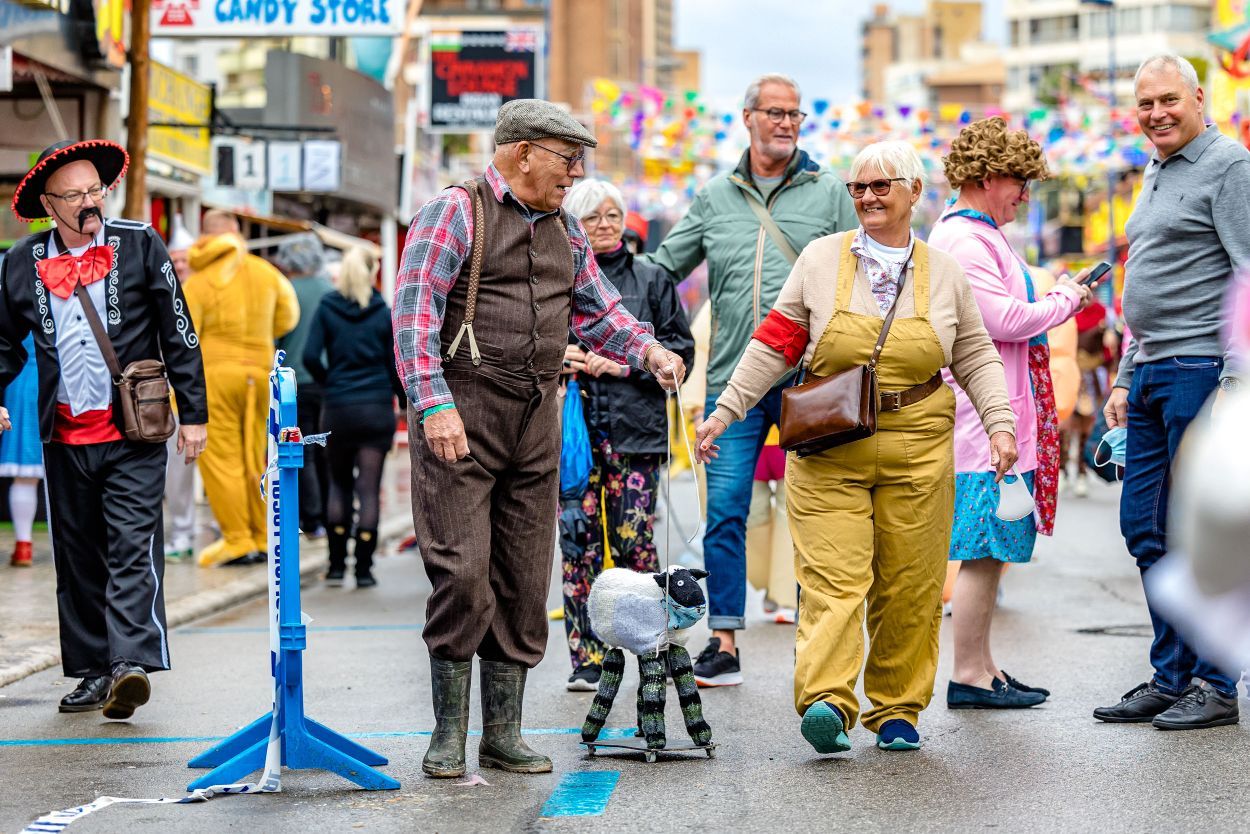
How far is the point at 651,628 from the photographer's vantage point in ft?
19.4

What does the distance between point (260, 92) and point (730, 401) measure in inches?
1332

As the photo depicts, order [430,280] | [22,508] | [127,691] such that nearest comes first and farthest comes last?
1. [430,280]
2. [127,691]
3. [22,508]

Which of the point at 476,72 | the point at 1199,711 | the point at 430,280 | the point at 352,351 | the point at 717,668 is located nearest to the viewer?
the point at 430,280

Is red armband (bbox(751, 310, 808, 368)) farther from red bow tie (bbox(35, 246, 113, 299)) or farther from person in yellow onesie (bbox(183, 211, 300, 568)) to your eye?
person in yellow onesie (bbox(183, 211, 300, 568))

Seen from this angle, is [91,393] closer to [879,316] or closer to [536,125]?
[536,125]

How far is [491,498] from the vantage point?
5.81 meters

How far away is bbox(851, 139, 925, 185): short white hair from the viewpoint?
19.7 feet

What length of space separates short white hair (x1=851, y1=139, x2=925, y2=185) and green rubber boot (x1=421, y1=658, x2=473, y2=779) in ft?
6.42

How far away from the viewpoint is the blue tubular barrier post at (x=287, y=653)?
5387 millimetres

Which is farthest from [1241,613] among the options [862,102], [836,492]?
[862,102]

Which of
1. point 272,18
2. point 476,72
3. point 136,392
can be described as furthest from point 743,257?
point 476,72

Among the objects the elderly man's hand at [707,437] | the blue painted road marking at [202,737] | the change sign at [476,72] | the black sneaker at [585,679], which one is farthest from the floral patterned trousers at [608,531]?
the change sign at [476,72]

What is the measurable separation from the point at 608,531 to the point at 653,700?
1629 millimetres

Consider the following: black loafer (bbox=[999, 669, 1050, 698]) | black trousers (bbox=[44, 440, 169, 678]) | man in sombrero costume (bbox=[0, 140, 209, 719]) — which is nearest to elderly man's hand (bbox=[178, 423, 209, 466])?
man in sombrero costume (bbox=[0, 140, 209, 719])
